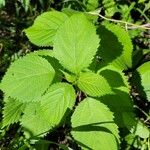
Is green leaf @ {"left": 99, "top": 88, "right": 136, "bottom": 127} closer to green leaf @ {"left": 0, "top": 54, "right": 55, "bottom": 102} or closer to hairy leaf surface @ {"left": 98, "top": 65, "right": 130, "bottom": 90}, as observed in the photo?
hairy leaf surface @ {"left": 98, "top": 65, "right": 130, "bottom": 90}

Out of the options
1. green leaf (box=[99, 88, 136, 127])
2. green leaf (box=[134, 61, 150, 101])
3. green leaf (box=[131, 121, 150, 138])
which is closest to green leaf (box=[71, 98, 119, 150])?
green leaf (box=[99, 88, 136, 127])

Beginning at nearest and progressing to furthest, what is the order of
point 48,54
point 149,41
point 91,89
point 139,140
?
1. point 91,89
2. point 48,54
3. point 139,140
4. point 149,41

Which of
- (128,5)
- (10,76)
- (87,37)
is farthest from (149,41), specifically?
(10,76)

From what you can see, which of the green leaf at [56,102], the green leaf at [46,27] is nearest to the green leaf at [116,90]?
the green leaf at [56,102]

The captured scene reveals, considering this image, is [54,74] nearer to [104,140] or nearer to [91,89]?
[91,89]

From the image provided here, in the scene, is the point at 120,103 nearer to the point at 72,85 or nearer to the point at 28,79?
the point at 72,85

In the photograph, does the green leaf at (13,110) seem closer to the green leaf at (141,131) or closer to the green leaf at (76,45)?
the green leaf at (76,45)
